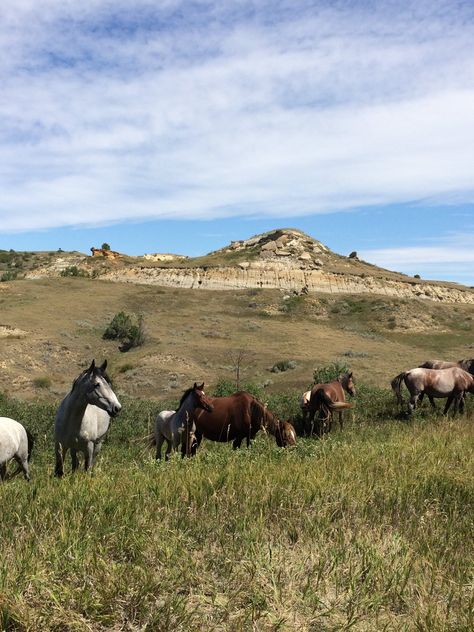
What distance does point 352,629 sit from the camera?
10.6ft

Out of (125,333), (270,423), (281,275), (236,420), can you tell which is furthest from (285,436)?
(281,275)

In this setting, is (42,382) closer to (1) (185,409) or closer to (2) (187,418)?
(1) (185,409)

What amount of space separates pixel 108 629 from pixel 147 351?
43978 millimetres

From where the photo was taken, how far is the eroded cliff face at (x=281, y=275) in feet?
286

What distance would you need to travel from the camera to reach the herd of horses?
8836mm

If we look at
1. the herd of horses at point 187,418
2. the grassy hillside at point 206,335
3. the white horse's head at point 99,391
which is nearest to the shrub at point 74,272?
the grassy hillside at point 206,335

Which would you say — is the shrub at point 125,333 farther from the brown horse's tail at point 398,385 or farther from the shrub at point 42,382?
the brown horse's tail at point 398,385

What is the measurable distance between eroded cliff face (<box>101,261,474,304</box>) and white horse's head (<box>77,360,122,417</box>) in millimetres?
76173

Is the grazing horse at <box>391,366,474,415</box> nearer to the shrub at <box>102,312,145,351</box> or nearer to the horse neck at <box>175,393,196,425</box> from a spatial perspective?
the horse neck at <box>175,393,196,425</box>

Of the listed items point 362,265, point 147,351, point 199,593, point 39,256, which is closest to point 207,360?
point 147,351

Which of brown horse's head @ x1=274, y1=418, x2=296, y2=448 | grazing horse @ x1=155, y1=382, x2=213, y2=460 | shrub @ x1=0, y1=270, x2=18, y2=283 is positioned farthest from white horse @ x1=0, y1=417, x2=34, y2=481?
shrub @ x1=0, y1=270, x2=18, y2=283

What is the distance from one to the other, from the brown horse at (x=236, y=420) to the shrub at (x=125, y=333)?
40046mm

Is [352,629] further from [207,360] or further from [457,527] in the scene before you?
[207,360]

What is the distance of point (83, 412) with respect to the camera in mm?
9062
